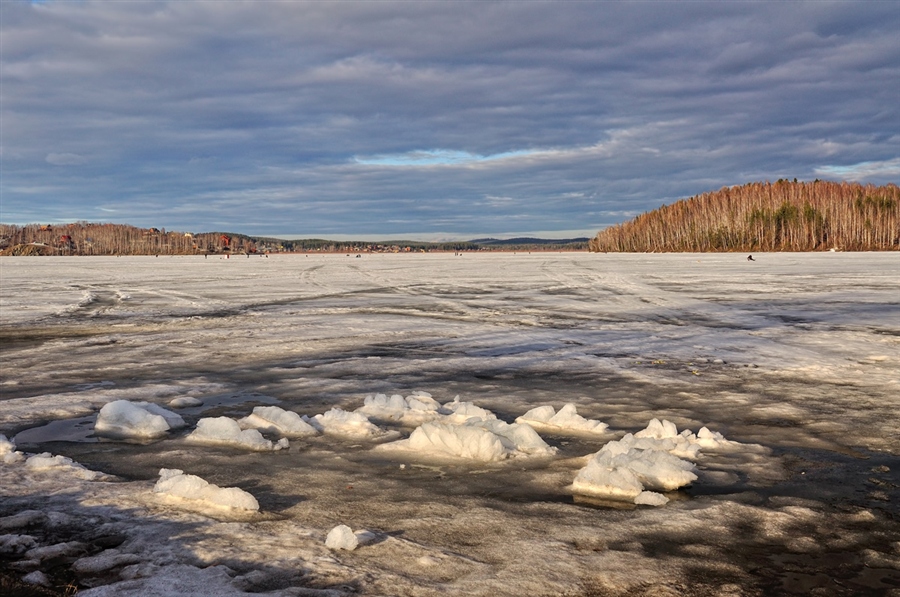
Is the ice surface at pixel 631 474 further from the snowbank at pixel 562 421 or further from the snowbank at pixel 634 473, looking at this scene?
the snowbank at pixel 562 421

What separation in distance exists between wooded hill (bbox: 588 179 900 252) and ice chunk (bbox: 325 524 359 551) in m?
103

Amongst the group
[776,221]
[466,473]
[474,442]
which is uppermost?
[776,221]

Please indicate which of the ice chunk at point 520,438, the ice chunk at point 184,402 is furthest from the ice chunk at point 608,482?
the ice chunk at point 184,402

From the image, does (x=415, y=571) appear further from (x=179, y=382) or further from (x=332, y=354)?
(x=332, y=354)

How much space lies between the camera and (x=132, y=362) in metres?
8.09

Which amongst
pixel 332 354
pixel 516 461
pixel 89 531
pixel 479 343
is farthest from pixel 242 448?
pixel 479 343

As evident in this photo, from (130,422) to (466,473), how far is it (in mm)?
2486

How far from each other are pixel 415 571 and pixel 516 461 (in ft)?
5.44

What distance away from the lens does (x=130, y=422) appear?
4.99 m

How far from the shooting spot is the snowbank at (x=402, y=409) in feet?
17.6

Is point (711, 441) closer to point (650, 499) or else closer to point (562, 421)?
point (562, 421)

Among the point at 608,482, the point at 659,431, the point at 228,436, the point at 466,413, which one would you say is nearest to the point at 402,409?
the point at 466,413

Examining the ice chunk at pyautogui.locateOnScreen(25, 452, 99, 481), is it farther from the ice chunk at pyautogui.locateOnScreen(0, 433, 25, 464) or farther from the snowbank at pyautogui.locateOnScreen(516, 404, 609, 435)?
the snowbank at pyautogui.locateOnScreen(516, 404, 609, 435)

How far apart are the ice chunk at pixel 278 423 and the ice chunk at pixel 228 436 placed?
7.4 inches
